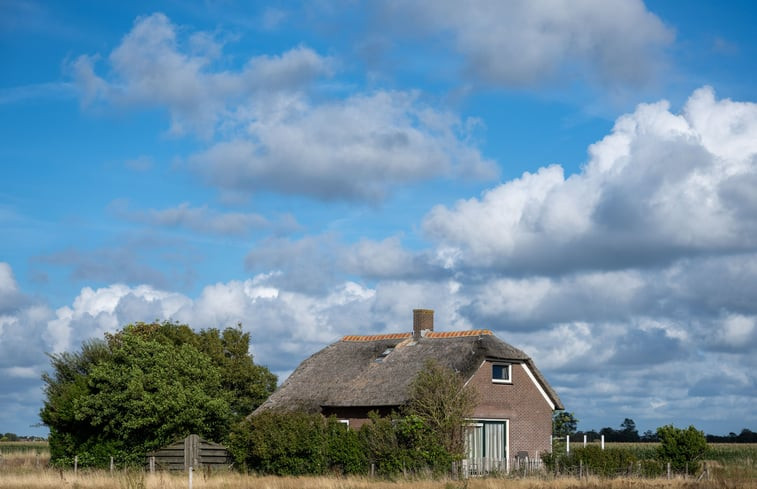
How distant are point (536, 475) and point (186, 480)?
12783 millimetres

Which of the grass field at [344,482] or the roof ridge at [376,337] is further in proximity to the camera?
the roof ridge at [376,337]

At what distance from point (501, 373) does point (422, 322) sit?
5.27m

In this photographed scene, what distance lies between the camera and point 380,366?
43.2 meters

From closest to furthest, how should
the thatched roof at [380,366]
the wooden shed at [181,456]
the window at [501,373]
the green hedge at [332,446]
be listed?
the green hedge at [332,446], the wooden shed at [181,456], the thatched roof at [380,366], the window at [501,373]

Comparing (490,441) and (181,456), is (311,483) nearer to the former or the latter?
(181,456)

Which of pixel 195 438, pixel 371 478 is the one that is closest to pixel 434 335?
pixel 371 478

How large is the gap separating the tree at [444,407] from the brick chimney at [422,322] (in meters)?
8.34

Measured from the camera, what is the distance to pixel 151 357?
4262 centimetres

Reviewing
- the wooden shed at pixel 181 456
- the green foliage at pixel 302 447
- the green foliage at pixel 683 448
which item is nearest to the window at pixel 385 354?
the green foliage at pixel 302 447

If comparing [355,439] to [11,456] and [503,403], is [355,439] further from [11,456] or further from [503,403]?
[11,456]

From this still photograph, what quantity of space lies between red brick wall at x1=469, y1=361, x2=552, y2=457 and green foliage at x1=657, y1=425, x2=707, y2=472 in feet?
19.3

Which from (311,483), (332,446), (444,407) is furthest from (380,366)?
(311,483)

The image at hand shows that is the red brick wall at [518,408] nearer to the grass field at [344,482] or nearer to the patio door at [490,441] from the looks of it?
the patio door at [490,441]

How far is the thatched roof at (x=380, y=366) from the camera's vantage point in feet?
134
